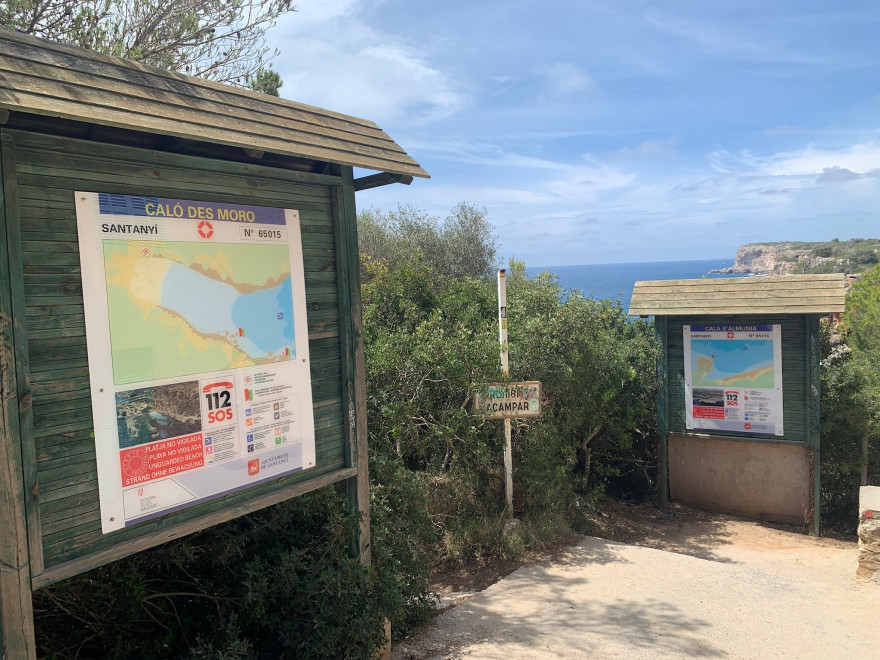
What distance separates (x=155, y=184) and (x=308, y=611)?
108 inches

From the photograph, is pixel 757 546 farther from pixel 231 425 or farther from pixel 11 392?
pixel 11 392

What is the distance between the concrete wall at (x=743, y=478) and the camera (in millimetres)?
9383

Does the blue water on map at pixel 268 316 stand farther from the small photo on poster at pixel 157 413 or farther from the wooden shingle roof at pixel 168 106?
the wooden shingle roof at pixel 168 106

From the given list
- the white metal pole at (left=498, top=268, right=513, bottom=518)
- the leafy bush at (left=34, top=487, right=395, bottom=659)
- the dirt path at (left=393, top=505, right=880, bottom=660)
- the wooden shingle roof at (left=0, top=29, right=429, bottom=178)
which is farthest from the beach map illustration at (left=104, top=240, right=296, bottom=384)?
the white metal pole at (left=498, top=268, right=513, bottom=518)

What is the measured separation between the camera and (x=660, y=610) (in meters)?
5.62

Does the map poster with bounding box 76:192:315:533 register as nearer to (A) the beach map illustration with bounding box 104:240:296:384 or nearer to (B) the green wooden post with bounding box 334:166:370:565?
(A) the beach map illustration with bounding box 104:240:296:384

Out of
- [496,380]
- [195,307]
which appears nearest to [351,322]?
[195,307]

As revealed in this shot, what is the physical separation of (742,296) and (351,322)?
23.2ft

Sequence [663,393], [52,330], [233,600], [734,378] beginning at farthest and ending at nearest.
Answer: [663,393]
[734,378]
[233,600]
[52,330]

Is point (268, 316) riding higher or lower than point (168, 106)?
lower

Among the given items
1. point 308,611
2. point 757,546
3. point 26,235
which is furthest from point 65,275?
point 757,546

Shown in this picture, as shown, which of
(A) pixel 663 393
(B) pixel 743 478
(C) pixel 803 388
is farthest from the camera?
(A) pixel 663 393

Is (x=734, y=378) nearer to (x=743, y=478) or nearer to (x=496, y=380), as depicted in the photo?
(x=743, y=478)

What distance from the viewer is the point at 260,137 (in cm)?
352
